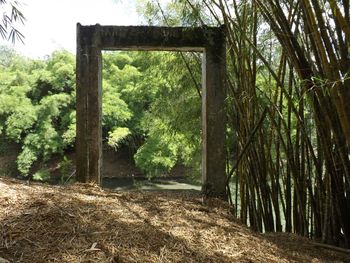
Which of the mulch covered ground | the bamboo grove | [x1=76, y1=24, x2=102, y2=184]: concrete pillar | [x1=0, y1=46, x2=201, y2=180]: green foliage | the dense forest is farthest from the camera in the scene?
[x1=0, y1=46, x2=201, y2=180]: green foliage

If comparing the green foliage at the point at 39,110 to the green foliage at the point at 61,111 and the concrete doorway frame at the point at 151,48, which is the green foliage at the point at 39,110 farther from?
the concrete doorway frame at the point at 151,48

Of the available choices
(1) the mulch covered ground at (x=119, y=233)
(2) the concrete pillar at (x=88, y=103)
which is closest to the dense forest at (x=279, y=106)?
(1) the mulch covered ground at (x=119, y=233)

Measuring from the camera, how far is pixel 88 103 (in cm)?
378

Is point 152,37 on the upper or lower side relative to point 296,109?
upper

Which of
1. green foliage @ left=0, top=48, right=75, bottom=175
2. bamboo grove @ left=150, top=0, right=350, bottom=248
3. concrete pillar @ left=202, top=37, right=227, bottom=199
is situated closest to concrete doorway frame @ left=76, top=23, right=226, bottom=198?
concrete pillar @ left=202, top=37, right=227, bottom=199

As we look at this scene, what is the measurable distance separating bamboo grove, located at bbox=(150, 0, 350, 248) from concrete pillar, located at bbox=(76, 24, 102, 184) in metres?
0.98

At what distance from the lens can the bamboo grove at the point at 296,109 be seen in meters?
2.78

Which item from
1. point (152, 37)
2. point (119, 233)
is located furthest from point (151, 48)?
point (119, 233)

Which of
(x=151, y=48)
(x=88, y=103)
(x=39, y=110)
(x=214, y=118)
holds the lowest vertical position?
(x=214, y=118)

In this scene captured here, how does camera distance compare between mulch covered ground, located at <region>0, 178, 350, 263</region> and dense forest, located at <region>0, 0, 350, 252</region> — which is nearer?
mulch covered ground, located at <region>0, 178, 350, 263</region>

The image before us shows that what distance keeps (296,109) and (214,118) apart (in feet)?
2.37

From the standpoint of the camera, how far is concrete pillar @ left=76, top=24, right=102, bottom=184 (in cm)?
377

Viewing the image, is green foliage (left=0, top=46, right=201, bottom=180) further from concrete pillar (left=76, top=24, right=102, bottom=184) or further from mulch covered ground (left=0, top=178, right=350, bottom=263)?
mulch covered ground (left=0, top=178, right=350, bottom=263)

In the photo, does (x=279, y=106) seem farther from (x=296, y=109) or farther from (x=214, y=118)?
(x=214, y=118)
